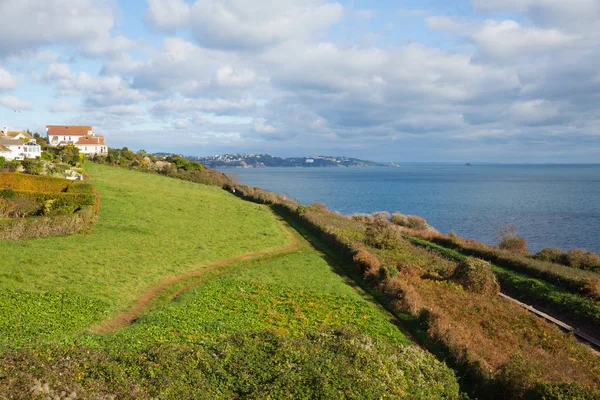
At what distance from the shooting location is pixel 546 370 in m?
15.6

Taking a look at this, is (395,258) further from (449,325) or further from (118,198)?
(118,198)

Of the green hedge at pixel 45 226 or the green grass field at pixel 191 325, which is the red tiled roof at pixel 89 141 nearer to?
the green grass field at pixel 191 325

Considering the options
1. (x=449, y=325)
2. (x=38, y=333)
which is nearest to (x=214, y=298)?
(x=38, y=333)

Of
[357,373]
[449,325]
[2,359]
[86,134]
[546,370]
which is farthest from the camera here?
[86,134]

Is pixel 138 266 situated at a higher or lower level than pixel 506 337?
higher

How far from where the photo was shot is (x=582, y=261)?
35938 mm

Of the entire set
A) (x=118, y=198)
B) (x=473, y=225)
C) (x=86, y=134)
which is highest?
(x=86, y=134)

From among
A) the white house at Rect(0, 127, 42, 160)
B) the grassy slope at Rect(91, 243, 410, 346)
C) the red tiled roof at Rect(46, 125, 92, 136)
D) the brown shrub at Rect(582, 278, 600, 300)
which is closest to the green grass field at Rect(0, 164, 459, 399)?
the grassy slope at Rect(91, 243, 410, 346)

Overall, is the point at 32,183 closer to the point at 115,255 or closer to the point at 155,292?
the point at 115,255

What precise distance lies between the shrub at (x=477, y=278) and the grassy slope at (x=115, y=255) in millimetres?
14451

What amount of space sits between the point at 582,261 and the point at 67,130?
342ft

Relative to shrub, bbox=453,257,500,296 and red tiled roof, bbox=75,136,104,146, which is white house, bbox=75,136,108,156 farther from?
shrub, bbox=453,257,500,296

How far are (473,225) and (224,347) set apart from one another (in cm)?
7073

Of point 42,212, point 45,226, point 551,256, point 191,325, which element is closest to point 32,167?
point 42,212
